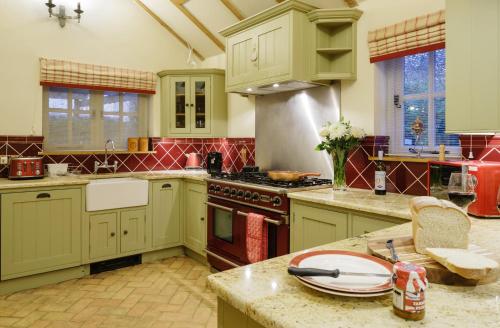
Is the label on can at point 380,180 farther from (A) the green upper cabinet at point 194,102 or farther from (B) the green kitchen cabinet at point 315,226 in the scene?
(A) the green upper cabinet at point 194,102

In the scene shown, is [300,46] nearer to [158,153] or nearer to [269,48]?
[269,48]

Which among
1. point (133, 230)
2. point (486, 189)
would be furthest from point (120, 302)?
point (486, 189)

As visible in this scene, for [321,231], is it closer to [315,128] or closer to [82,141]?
[315,128]

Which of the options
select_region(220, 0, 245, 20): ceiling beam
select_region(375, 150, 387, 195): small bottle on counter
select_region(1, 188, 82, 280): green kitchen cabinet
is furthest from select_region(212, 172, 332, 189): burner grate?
select_region(220, 0, 245, 20): ceiling beam

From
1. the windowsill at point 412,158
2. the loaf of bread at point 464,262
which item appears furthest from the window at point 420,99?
the loaf of bread at point 464,262

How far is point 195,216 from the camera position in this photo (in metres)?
3.99

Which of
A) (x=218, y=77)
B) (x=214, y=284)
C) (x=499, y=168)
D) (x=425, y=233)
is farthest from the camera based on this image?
(x=218, y=77)

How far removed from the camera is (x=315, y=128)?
3.39m

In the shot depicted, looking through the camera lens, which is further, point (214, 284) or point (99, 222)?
point (99, 222)

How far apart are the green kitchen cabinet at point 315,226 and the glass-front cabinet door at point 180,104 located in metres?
2.21

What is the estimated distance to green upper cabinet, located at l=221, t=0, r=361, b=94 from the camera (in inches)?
118

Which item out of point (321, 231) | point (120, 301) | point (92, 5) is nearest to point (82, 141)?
point (92, 5)

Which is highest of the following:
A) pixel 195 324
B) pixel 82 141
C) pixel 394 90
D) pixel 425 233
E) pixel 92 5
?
pixel 92 5

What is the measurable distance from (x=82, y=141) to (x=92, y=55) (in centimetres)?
98
